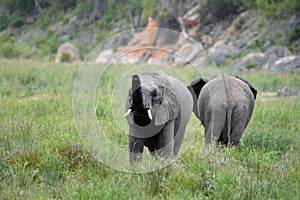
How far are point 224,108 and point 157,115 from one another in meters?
1.50

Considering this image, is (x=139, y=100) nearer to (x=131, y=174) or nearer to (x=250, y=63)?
(x=131, y=174)

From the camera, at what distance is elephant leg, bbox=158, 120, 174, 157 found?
201 inches

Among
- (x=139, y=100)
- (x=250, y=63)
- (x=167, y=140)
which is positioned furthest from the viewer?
(x=250, y=63)

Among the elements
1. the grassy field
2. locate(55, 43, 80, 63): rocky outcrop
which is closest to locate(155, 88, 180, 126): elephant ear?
the grassy field

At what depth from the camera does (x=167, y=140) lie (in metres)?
5.17

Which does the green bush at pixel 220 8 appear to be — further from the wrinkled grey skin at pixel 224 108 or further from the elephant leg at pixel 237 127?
the elephant leg at pixel 237 127

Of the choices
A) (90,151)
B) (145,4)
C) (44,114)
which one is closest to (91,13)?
(145,4)

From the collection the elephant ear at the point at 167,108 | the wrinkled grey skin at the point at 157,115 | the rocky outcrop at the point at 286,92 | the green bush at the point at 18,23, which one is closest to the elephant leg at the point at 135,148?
the wrinkled grey skin at the point at 157,115

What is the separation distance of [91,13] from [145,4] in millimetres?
10944

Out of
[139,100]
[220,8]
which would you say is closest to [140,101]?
[139,100]

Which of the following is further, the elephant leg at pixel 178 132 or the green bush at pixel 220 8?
the green bush at pixel 220 8

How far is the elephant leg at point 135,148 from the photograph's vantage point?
16.5 ft

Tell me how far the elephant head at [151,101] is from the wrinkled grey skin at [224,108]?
1021 millimetres

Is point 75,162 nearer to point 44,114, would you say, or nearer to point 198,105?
point 198,105
